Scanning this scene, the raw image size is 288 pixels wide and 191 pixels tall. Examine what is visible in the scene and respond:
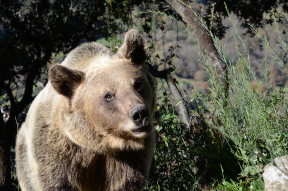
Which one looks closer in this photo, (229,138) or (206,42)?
(229,138)

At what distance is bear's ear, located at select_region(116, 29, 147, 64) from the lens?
3281 mm

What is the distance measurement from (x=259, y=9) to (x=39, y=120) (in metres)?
5.79

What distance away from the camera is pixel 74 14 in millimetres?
7992

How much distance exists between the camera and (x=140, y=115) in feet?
8.98

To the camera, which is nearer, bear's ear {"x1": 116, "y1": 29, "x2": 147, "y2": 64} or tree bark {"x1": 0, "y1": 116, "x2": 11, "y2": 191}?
bear's ear {"x1": 116, "y1": 29, "x2": 147, "y2": 64}

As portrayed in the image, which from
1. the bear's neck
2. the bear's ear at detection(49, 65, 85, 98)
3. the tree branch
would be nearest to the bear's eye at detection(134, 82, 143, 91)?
the bear's ear at detection(49, 65, 85, 98)

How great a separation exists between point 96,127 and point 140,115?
643 mm

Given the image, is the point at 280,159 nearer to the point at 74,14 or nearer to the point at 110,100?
the point at 110,100

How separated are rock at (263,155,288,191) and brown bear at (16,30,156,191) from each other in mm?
1119

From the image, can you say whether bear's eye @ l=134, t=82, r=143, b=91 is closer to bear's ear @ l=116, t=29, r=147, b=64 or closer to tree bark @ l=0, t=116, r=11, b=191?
bear's ear @ l=116, t=29, r=147, b=64

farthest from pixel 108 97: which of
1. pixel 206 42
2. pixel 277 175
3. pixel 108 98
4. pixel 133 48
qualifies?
pixel 206 42

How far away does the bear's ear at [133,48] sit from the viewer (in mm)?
3281

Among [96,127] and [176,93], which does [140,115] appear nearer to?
[96,127]

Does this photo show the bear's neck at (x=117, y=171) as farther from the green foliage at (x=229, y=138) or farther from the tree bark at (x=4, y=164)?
the tree bark at (x=4, y=164)
